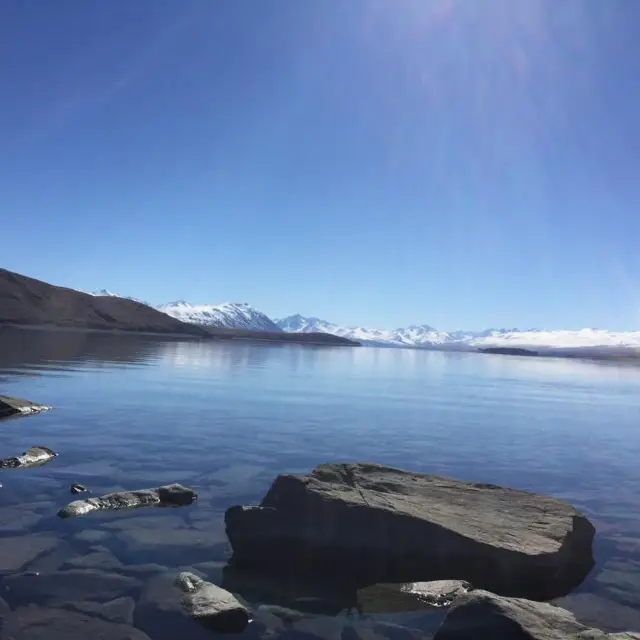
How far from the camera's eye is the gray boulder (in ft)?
28.5

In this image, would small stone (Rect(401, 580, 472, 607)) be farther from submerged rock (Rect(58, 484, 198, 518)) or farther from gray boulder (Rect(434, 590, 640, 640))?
submerged rock (Rect(58, 484, 198, 518))

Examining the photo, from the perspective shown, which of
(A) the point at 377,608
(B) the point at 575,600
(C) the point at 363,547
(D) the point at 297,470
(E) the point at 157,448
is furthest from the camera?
→ (E) the point at 157,448

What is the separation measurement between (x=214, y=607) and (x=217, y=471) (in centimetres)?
1020

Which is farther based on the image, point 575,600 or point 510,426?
point 510,426

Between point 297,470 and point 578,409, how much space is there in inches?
1443

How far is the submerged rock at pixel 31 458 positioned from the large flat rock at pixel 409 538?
30.4 feet

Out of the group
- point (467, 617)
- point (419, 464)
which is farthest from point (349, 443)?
point (467, 617)

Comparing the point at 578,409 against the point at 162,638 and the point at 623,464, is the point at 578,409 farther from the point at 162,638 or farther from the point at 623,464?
the point at 162,638

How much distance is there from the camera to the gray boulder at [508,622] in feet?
28.5

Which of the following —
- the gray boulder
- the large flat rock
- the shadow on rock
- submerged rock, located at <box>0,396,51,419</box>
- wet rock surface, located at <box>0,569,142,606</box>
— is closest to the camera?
the gray boulder

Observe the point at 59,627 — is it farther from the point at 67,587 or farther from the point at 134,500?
the point at 134,500

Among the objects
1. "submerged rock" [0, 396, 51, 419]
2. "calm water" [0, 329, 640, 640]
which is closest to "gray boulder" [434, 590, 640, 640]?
"calm water" [0, 329, 640, 640]

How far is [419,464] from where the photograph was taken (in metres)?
23.0

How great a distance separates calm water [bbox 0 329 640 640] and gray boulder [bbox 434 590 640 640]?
1045 mm
